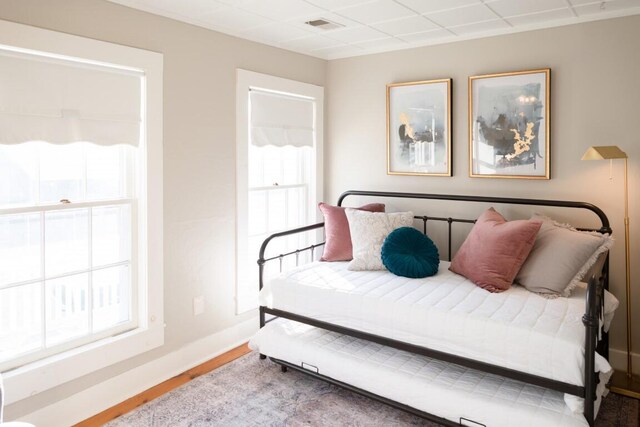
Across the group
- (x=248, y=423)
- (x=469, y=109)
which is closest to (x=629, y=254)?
(x=469, y=109)

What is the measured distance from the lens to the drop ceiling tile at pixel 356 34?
131 inches

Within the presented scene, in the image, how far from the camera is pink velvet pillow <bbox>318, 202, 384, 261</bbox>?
11.6 feet

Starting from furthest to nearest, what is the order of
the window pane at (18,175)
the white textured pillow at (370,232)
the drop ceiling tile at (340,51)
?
the drop ceiling tile at (340,51), the white textured pillow at (370,232), the window pane at (18,175)

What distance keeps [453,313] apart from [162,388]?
1.79 metres

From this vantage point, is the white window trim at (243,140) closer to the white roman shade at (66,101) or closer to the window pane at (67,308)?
the white roman shade at (66,101)

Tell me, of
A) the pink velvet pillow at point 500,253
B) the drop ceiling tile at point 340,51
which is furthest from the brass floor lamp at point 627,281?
the drop ceiling tile at point 340,51

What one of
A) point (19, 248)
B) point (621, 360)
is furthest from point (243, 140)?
point (621, 360)

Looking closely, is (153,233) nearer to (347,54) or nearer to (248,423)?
(248,423)

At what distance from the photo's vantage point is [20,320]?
7.89 feet

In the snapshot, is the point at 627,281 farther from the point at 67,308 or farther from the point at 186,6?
the point at 67,308

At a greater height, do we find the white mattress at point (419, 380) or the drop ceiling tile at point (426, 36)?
the drop ceiling tile at point (426, 36)

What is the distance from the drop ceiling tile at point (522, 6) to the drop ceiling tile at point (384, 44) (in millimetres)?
871

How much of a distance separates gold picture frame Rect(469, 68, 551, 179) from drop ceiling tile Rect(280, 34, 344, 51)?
1.08 metres

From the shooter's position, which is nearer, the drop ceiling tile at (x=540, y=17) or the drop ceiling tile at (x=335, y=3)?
the drop ceiling tile at (x=335, y=3)
